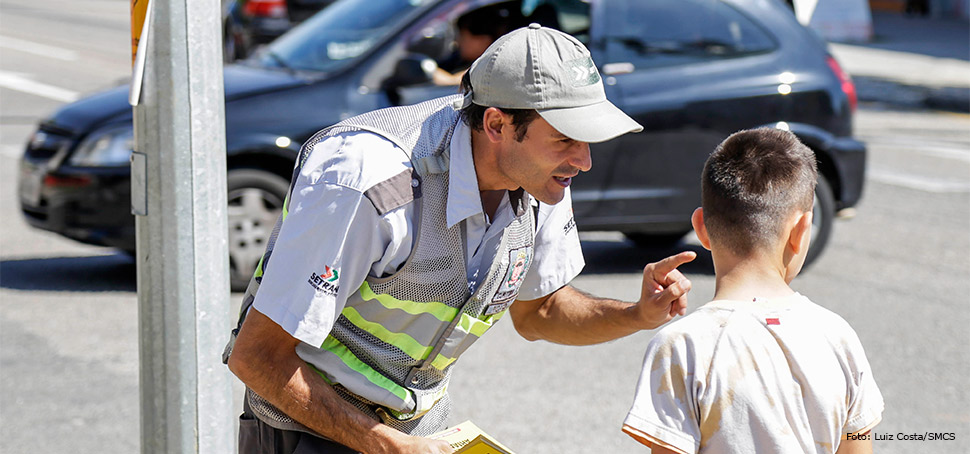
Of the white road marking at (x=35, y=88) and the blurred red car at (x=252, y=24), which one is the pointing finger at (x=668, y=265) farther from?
the white road marking at (x=35, y=88)

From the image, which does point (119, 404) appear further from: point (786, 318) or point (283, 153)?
point (786, 318)

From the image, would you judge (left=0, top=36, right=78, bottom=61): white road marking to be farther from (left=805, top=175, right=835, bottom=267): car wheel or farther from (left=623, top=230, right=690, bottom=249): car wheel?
(left=805, top=175, right=835, bottom=267): car wheel

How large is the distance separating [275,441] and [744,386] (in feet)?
3.45

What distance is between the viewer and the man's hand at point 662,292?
2.58 meters

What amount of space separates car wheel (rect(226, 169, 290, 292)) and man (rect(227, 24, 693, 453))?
12.4 feet

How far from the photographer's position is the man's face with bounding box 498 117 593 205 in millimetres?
2465

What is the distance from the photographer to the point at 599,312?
2.88 metres

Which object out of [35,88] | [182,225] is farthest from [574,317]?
[35,88]

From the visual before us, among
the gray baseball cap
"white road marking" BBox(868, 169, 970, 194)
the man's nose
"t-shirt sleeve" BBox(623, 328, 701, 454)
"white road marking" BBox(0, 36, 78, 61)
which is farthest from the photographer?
"white road marking" BBox(0, 36, 78, 61)

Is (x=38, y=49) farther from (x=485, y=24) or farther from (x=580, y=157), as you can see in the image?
(x=580, y=157)

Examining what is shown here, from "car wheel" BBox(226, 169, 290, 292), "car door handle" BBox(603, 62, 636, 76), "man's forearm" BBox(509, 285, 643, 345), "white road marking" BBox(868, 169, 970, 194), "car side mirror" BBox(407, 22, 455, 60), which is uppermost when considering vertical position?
"man's forearm" BBox(509, 285, 643, 345)

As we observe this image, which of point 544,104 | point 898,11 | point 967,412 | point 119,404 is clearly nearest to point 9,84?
point 119,404

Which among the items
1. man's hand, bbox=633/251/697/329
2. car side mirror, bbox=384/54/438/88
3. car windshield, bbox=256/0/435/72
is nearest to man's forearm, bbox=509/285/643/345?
man's hand, bbox=633/251/697/329

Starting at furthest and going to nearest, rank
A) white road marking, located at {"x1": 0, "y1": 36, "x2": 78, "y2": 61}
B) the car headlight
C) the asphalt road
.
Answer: white road marking, located at {"x1": 0, "y1": 36, "x2": 78, "y2": 61}
the car headlight
the asphalt road
